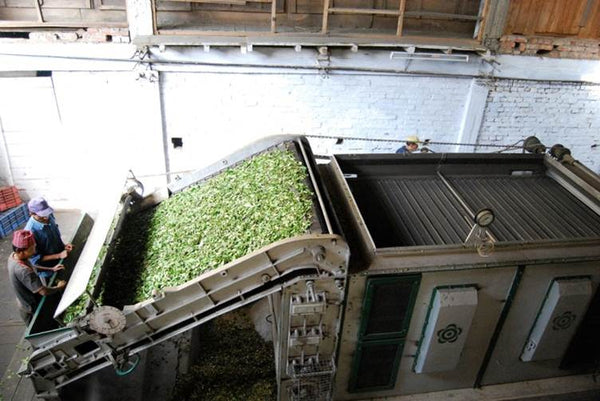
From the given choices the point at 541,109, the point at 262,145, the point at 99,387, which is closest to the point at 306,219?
the point at 262,145

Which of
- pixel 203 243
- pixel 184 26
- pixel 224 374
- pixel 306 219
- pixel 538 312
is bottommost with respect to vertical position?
pixel 224 374

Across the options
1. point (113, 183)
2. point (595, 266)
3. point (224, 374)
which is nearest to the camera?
point (595, 266)

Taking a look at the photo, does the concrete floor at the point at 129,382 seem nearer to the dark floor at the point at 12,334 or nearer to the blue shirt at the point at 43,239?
the dark floor at the point at 12,334

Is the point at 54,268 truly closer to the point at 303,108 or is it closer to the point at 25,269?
the point at 25,269

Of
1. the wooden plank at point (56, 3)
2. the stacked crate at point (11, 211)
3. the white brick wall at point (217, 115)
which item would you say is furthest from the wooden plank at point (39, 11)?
the stacked crate at point (11, 211)

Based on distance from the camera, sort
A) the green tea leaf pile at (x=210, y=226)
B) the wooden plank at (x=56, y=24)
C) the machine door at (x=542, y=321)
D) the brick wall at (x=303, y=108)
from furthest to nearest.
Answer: the brick wall at (x=303, y=108) → the wooden plank at (x=56, y=24) → the machine door at (x=542, y=321) → the green tea leaf pile at (x=210, y=226)

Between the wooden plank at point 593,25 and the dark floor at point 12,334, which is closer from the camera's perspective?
the dark floor at point 12,334

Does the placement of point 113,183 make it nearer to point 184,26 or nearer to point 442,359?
point 184,26

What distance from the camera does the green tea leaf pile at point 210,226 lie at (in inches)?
188

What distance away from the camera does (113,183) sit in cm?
1006

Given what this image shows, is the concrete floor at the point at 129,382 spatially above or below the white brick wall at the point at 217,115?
below

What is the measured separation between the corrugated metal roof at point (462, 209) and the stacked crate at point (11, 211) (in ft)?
24.9

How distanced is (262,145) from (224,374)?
132 inches

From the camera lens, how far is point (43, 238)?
231 inches
